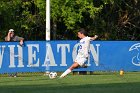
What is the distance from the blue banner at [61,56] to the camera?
21562mm

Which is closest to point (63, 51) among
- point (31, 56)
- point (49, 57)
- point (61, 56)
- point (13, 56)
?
point (61, 56)

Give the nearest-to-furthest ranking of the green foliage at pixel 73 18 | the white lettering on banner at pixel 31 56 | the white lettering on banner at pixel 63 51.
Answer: the white lettering on banner at pixel 31 56 < the white lettering on banner at pixel 63 51 < the green foliage at pixel 73 18

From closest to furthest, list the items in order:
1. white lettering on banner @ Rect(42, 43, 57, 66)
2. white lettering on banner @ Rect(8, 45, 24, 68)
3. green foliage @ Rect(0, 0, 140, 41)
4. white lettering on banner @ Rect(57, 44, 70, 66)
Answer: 1. white lettering on banner @ Rect(8, 45, 24, 68)
2. white lettering on banner @ Rect(42, 43, 57, 66)
3. white lettering on banner @ Rect(57, 44, 70, 66)
4. green foliage @ Rect(0, 0, 140, 41)

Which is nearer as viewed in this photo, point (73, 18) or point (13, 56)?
point (13, 56)

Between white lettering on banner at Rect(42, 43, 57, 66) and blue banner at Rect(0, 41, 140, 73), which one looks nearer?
blue banner at Rect(0, 41, 140, 73)

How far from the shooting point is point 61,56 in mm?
22078

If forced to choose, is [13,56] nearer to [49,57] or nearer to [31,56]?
[31,56]

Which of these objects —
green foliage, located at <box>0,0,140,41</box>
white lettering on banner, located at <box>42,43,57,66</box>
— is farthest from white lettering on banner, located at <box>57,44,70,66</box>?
green foliage, located at <box>0,0,140,41</box>

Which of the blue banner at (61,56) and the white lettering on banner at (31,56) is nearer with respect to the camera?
the blue banner at (61,56)

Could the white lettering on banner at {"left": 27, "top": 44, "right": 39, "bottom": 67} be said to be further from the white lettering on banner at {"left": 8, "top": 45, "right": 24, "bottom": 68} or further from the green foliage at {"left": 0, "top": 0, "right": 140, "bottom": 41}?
the green foliage at {"left": 0, "top": 0, "right": 140, "bottom": 41}

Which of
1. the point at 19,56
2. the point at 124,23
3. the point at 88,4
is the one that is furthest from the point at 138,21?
the point at 19,56

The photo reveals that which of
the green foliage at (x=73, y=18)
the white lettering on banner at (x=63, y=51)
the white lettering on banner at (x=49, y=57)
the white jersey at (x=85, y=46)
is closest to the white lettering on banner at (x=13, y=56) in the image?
the white lettering on banner at (x=49, y=57)

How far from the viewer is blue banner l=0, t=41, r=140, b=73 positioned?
21562mm

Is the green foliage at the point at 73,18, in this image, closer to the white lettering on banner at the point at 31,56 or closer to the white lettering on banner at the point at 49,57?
the white lettering on banner at the point at 49,57
